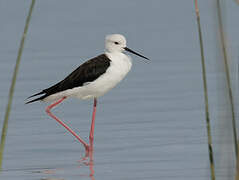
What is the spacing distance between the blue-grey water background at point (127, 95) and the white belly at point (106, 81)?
31cm

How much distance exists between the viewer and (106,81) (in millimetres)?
7664

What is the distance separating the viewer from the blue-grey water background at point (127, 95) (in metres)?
5.84

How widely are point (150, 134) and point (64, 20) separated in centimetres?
722

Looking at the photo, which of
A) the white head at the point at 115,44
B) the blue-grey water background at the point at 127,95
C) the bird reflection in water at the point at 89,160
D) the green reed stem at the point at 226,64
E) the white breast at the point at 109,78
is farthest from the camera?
the white head at the point at 115,44

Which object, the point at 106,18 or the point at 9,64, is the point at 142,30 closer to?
the point at 106,18

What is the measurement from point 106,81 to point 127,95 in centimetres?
122

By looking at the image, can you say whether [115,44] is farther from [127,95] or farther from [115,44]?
[127,95]

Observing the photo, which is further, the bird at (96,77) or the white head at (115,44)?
the white head at (115,44)

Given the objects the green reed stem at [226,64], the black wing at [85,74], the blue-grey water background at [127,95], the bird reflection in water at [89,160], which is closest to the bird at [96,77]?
the black wing at [85,74]

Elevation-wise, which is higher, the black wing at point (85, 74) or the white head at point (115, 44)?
the white head at point (115, 44)

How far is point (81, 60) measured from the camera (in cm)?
1080

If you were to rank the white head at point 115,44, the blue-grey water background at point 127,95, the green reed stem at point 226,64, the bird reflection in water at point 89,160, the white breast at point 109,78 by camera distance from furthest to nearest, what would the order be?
the white head at point 115,44 → the white breast at point 109,78 → the bird reflection in water at point 89,160 → the blue-grey water background at point 127,95 → the green reed stem at point 226,64

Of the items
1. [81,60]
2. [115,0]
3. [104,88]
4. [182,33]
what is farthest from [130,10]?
[104,88]

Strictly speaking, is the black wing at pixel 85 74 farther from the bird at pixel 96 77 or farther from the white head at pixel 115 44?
the white head at pixel 115 44
